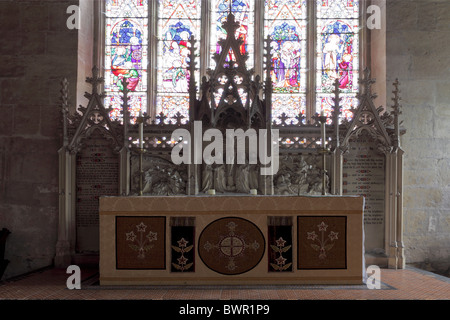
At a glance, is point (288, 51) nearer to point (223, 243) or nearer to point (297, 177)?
point (297, 177)

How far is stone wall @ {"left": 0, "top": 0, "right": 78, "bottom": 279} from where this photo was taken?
6781mm

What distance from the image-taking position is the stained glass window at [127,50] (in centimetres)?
812

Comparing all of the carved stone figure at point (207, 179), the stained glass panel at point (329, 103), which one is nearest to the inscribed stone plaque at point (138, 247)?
the carved stone figure at point (207, 179)

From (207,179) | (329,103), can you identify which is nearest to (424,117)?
(329,103)

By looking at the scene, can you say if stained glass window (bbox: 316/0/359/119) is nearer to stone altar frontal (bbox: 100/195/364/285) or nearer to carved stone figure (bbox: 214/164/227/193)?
carved stone figure (bbox: 214/164/227/193)

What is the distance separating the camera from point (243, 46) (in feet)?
26.8

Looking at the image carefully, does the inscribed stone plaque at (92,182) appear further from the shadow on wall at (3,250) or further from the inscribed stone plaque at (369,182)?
the inscribed stone plaque at (369,182)

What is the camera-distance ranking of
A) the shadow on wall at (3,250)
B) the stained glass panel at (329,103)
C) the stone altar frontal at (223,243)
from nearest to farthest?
the stone altar frontal at (223,243) < the shadow on wall at (3,250) < the stained glass panel at (329,103)

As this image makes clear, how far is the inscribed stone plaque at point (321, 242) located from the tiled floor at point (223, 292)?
10.1 inches

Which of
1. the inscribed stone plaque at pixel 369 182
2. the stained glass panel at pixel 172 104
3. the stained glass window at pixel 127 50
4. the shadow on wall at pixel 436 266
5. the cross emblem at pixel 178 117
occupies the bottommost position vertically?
the shadow on wall at pixel 436 266

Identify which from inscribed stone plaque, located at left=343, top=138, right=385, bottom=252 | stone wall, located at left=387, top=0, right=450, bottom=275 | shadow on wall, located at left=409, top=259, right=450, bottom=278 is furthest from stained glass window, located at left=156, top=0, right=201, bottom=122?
shadow on wall, located at left=409, top=259, right=450, bottom=278

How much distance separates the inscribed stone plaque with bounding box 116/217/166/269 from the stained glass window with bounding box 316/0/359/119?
4345 millimetres

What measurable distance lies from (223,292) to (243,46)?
4.90 m
